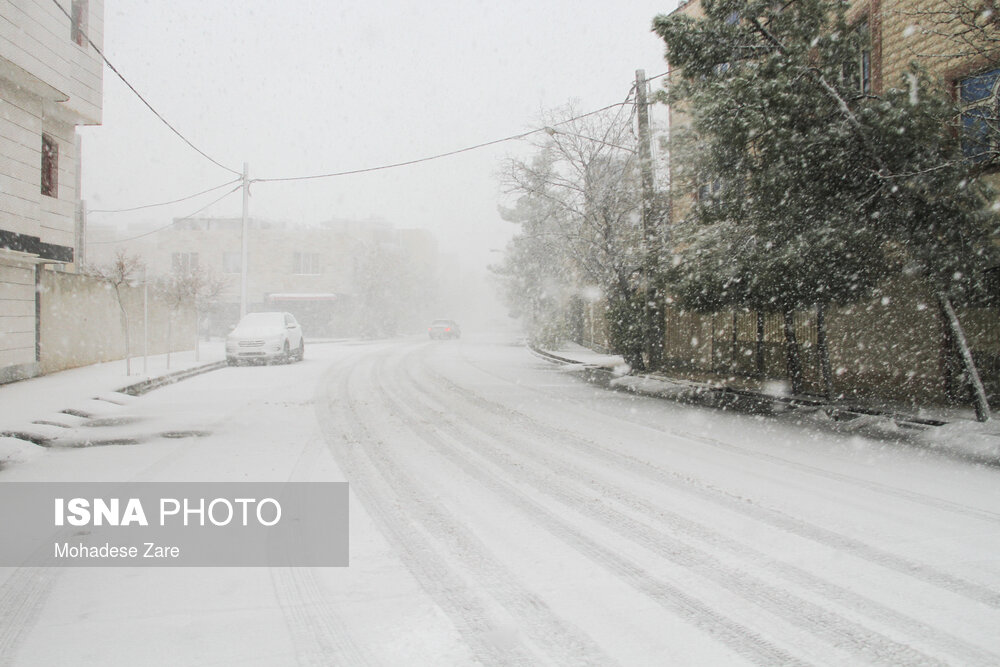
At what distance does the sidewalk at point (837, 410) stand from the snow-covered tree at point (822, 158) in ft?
5.76

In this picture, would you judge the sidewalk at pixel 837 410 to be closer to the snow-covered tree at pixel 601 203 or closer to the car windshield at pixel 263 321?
the snow-covered tree at pixel 601 203

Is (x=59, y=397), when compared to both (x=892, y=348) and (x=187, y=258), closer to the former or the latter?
(x=892, y=348)

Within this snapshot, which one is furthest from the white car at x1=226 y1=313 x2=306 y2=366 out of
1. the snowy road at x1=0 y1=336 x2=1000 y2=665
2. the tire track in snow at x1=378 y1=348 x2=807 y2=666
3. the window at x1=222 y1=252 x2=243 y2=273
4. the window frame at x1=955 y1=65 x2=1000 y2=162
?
the window at x1=222 y1=252 x2=243 y2=273

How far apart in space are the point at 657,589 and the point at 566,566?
566 mm

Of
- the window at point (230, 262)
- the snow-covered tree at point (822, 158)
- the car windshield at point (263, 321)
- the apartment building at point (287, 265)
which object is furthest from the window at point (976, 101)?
the window at point (230, 262)

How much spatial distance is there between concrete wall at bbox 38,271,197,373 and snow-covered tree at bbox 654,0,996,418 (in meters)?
14.7

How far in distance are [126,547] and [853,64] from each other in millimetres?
11262

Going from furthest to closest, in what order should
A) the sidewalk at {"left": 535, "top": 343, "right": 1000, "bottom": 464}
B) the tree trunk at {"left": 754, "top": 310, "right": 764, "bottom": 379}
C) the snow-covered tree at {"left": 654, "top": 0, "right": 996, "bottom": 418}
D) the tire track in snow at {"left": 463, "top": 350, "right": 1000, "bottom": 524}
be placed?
1. the tree trunk at {"left": 754, "top": 310, "right": 764, "bottom": 379}
2. the snow-covered tree at {"left": 654, "top": 0, "right": 996, "bottom": 418}
3. the sidewalk at {"left": 535, "top": 343, "right": 1000, "bottom": 464}
4. the tire track in snow at {"left": 463, "top": 350, "right": 1000, "bottom": 524}

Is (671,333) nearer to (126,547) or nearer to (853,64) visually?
(853,64)

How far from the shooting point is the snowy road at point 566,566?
2955 mm

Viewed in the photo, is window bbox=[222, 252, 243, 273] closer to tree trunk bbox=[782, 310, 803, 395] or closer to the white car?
the white car

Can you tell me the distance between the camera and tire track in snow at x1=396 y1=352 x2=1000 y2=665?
2924 mm

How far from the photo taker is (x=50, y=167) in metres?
16.0

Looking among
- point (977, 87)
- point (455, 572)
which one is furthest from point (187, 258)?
point (455, 572)
